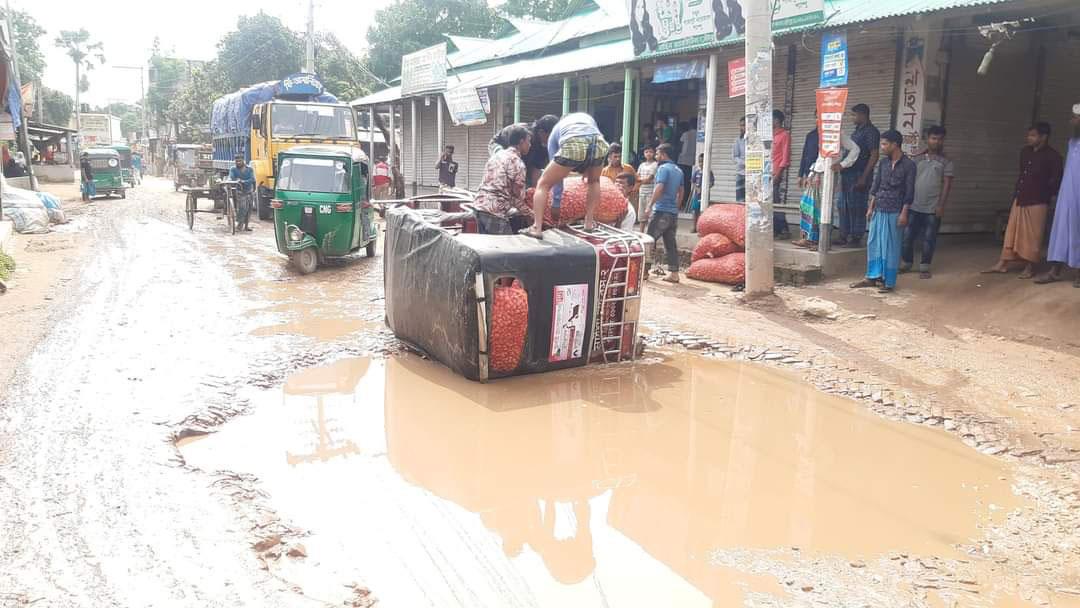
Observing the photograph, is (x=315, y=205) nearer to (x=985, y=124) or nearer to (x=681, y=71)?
(x=681, y=71)

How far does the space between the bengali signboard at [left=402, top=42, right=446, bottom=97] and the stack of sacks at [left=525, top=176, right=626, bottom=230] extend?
1312 centimetres

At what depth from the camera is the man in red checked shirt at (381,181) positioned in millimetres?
20312

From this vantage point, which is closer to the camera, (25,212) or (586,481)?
(586,481)

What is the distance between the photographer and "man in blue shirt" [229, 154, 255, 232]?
16.3 m

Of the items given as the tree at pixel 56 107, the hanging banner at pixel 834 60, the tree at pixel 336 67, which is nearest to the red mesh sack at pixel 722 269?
the hanging banner at pixel 834 60

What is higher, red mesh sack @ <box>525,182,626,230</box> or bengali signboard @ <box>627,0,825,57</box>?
bengali signboard @ <box>627,0,825,57</box>

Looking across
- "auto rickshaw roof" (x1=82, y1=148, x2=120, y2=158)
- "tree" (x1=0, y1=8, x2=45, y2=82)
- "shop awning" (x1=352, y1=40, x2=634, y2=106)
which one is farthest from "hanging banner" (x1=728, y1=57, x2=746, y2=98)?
"tree" (x1=0, y1=8, x2=45, y2=82)

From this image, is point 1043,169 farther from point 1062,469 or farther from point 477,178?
point 477,178

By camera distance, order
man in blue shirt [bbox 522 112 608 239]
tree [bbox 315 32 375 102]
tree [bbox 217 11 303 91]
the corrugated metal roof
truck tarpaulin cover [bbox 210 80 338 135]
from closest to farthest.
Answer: man in blue shirt [bbox 522 112 608 239], the corrugated metal roof, truck tarpaulin cover [bbox 210 80 338 135], tree [bbox 315 32 375 102], tree [bbox 217 11 303 91]

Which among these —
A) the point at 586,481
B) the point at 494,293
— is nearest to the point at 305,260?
the point at 494,293

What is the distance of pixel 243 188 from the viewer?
16.8m

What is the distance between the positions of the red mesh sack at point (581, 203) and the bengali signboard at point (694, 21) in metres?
4.01

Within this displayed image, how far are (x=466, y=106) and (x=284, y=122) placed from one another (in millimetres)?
4109

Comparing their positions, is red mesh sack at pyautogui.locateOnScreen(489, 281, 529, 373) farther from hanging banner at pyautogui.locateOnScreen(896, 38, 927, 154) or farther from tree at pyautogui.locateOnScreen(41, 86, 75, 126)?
tree at pyautogui.locateOnScreen(41, 86, 75, 126)
